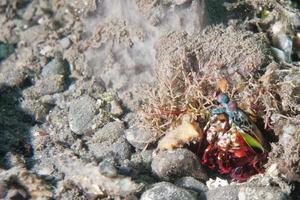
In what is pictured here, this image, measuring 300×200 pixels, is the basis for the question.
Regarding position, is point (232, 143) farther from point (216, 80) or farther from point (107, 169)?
point (107, 169)

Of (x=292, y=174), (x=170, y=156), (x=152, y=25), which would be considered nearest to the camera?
(x=292, y=174)

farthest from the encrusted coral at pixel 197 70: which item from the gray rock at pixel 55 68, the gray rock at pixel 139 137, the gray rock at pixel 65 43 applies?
the gray rock at pixel 65 43

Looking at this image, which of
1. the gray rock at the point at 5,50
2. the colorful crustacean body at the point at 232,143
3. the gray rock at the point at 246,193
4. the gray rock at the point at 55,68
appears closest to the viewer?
the gray rock at the point at 246,193

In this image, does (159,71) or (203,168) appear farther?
(159,71)

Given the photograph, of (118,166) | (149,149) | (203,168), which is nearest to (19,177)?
(118,166)

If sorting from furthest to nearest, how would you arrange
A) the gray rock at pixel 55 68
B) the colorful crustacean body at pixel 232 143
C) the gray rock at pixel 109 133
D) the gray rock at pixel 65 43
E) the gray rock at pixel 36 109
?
the gray rock at pixel 65 43, the gray rock at pixel 55 68, the gray rock at pixel 36 109, the gray rock at pixel 109 133, the colorful crustacean body at pixel 232 143

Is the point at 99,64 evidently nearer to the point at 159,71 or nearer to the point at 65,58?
the point at 65,58

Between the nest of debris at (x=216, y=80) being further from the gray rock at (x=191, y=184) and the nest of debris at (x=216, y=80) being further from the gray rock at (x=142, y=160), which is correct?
the gray rock at (x=191, y=184)
